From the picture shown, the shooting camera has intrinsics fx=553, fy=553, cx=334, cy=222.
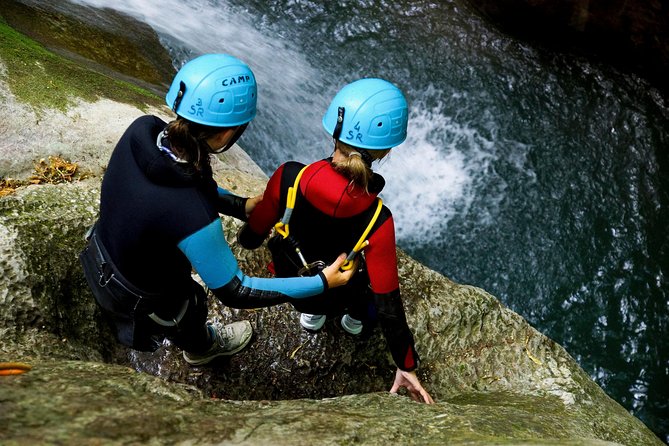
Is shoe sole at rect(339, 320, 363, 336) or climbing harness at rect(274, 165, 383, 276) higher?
climbing harness at rect(274, 165, 383, 276)

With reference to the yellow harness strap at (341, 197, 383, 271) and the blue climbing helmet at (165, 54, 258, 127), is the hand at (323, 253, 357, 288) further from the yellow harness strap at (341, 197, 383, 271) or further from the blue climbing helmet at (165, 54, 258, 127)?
the blue climbing helmet at (165, 54, 258, 127)

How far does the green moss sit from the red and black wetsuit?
3.18 m

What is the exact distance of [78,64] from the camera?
21.3 feet

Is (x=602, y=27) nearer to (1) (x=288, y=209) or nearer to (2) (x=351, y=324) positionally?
(2) (x=351, y=324)

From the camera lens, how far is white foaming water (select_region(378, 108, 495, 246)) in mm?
8539

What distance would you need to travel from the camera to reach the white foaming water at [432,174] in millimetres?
8539

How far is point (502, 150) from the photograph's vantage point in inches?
367

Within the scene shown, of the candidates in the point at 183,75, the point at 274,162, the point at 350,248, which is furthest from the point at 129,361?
the point at 274,162

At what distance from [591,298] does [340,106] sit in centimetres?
638

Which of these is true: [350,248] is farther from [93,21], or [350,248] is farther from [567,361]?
[93,21]

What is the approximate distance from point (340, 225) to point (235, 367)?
1782mm

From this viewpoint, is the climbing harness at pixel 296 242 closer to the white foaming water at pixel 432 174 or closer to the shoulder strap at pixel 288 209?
the shoulder strap at pixel 288 209

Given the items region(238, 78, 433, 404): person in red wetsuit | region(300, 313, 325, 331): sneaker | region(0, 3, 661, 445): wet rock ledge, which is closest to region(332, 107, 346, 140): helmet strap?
region(238, 78, 433, 404): person in red wetsuit

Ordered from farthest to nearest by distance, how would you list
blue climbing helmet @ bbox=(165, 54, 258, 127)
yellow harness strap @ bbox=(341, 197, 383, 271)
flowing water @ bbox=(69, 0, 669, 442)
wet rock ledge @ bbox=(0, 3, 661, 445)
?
flowing water @ bbox=(69, 0, 669, 442) < yellow harness strap @ bbox=(341, 197, 383, 271) < blue climbing helmet @ bbox=(165, 54, 258, 127) < wet rock ledge @ bbox=(0, 3, 661, 445)
